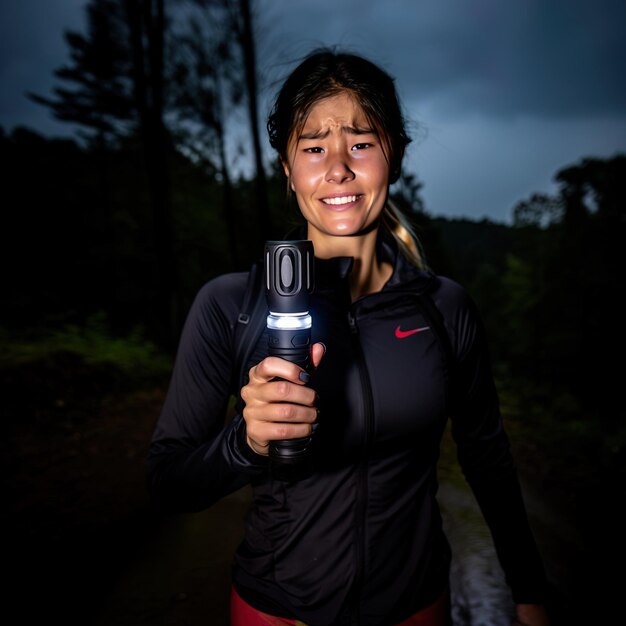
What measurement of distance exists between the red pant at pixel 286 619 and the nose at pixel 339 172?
1685 millimetres

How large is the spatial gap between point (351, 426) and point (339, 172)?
1011mm

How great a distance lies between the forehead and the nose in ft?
0.51

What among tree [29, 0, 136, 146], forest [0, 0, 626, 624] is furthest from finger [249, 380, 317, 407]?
tree [29, 0, 136, 146]

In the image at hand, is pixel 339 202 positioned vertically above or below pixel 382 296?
above

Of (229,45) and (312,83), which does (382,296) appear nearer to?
(312,83)

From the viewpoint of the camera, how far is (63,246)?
17406 mm

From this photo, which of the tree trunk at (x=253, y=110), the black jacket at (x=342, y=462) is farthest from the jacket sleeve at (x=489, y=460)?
the tree trunk at (x=253, y=110)

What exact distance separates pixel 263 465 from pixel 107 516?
4.60m

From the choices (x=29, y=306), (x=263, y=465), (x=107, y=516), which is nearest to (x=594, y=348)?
(x=107, y=516)

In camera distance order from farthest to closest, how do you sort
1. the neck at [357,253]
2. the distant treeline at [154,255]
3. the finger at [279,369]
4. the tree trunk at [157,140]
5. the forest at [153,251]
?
the distant treeline at [154,255] → the tree trunk at [157,140] → the forest at [153,251] → the neck at [357,253] → the finger at [279,369]

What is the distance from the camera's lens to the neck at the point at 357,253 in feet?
6.43

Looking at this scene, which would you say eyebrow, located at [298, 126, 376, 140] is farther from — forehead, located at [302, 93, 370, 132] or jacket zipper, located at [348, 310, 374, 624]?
jacket zipper, located at [348, 310, 374, 624]

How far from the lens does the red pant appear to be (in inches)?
60.8

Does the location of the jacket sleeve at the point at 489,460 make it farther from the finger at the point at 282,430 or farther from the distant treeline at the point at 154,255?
the distant treeline at the point at 154,255
